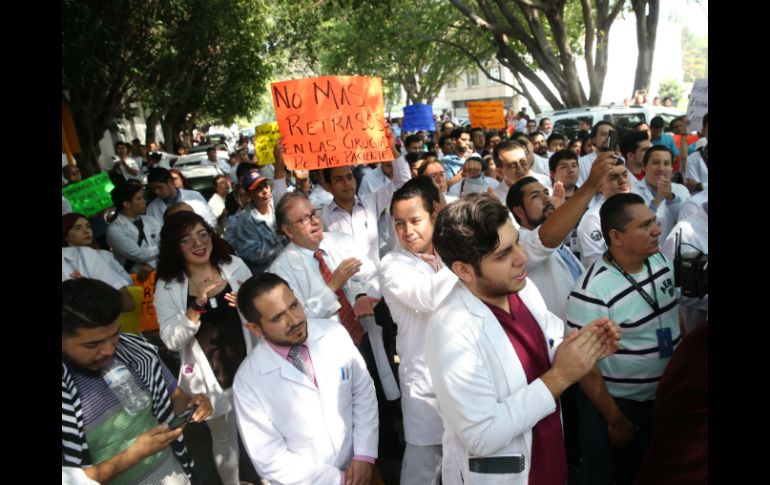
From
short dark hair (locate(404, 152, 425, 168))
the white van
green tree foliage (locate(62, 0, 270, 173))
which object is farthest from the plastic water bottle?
the white van

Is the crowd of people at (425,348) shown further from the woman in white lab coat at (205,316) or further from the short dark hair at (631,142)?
the short dark hair at (631,142)

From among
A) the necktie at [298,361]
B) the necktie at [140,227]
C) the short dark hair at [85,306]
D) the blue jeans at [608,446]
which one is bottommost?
the blue jeans at [608,446]

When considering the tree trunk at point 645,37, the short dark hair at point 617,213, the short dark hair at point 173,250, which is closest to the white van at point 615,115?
the tree trunk at point 645,37

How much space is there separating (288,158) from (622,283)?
273 cm

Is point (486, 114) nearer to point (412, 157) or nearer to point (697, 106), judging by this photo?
point (412, 157)

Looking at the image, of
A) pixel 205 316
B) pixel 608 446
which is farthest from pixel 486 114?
pixel 608 446

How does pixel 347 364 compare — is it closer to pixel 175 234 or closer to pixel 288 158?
pixel 175 234

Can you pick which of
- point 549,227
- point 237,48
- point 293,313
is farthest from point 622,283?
point 237,48

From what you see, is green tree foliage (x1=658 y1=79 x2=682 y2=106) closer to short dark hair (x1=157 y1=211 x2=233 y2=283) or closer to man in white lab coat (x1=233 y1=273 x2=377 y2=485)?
short dark hair (x1=157 y1=211 x2=233 y2=283)

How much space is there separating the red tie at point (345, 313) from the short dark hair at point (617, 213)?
4.89 feet

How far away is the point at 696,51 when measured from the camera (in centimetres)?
5034

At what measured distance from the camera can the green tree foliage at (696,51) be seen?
1.47 metres

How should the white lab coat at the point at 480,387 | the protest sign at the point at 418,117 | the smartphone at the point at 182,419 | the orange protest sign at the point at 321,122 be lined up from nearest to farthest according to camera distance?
the white lab coat at the point at 480,387 < the smartphone at the point at 182,419 < the orange protest sign at the point at 321,122 < the protest sign at the point at 418,117

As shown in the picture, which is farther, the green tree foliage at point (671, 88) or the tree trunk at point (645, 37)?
the green tree foliage at point (671, 88)
